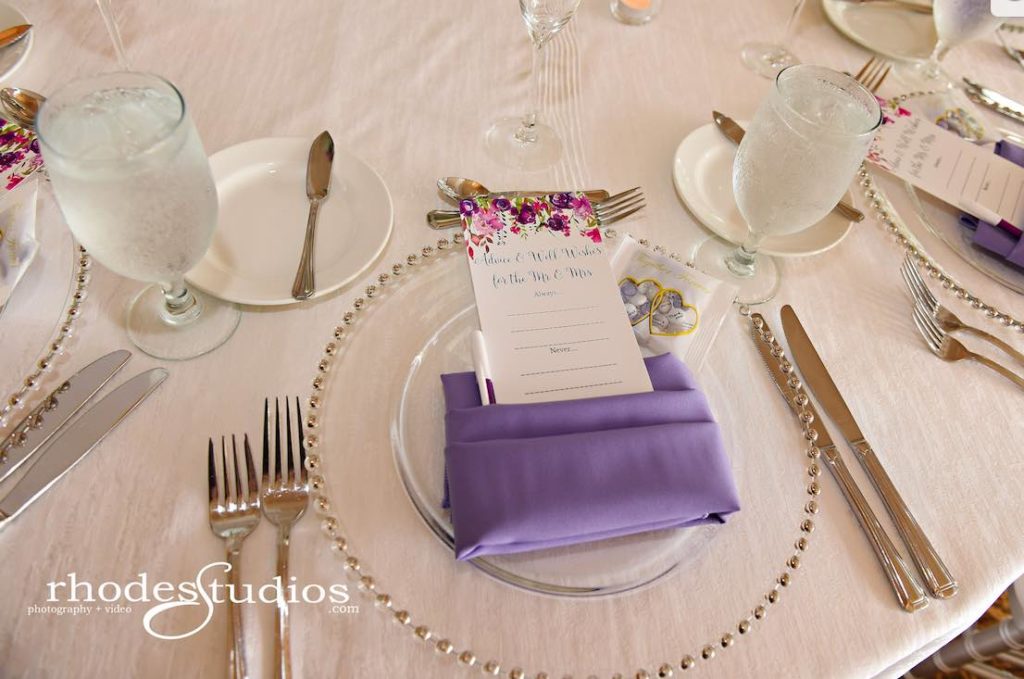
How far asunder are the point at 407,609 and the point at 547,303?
0.98ft

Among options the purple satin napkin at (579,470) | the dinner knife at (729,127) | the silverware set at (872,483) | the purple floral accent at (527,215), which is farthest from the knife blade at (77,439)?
the dinner knife at (729,127)

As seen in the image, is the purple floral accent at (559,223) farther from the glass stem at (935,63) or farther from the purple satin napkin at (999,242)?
the glass stem at (935,63)

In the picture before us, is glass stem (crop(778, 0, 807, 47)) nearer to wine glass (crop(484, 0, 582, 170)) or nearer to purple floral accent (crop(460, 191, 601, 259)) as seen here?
wine glass (crop(484, 0, 582, 170))

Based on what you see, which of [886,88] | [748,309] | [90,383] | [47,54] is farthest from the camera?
[886,88]

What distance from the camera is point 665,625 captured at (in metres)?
0.48

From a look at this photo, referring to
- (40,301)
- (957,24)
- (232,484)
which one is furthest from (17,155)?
(957,24)

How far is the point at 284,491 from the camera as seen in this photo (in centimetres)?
51

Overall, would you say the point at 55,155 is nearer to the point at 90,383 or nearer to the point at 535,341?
the point at 90,383

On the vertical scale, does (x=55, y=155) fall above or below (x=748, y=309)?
above

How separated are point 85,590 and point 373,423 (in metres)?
0.23

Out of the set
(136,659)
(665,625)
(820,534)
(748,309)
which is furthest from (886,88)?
(136,659)

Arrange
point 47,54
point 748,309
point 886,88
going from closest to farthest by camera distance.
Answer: point 748,309, point 47,54, point 886,88

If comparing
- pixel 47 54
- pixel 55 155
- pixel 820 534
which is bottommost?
pixel 820 534

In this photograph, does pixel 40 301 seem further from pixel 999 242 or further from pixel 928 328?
pixel 999 242
